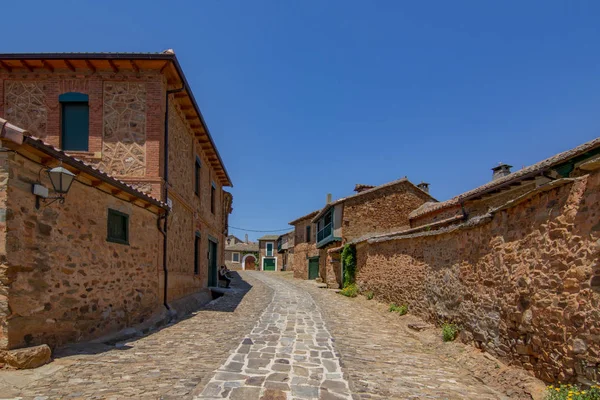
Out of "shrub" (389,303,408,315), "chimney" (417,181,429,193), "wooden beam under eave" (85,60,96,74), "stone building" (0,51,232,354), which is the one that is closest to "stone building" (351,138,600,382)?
"shrub" (389,303,408,315)

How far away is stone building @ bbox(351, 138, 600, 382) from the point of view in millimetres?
4035

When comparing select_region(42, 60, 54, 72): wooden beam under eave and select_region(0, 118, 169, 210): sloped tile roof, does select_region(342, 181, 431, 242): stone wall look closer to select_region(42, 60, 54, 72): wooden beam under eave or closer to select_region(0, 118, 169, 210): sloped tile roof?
select_region(42, 60, 54, 72): wooden beam under eave

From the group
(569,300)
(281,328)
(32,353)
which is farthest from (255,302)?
(569,300)

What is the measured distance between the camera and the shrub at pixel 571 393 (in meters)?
3.66

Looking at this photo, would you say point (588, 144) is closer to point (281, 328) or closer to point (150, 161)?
point (281, 328)

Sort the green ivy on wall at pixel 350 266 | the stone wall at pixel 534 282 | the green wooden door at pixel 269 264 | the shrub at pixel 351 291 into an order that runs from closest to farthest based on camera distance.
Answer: the stone wall at pixel 534 282, the shrub at pixel 351 291, the green ivy on wall at pixel 350 266, the green wooden door at pixel 269 264

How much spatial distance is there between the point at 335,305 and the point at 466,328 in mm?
6831

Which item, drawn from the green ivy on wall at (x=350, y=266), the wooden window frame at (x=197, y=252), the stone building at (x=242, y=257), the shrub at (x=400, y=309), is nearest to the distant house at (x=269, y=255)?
the stone building at (x=242, y=257)

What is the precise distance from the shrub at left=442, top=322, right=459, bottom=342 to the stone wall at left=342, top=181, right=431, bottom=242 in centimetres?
1347

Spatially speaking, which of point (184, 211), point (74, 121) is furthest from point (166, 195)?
point (74, 121)

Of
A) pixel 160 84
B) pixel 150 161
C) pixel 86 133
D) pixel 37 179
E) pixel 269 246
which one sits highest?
pixel 160 84

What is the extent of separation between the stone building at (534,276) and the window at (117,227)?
7307 millimetres

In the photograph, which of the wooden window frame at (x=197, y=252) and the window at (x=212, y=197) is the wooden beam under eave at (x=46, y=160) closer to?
the wooden window frame at (x=197, y=252)

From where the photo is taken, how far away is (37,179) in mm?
5305
